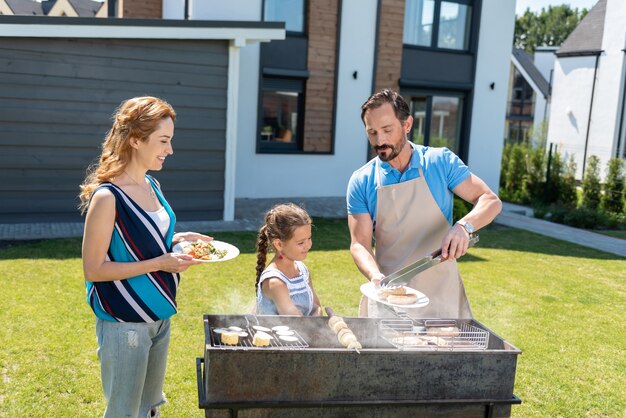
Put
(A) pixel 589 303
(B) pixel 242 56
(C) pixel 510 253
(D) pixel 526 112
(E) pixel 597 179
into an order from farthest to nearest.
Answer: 1. (D) pixel 526 112
2. (E) pixel 597 179
3. (B) pixel 242 56
4. (C) pixel 510 253
5. (A) pixel 589 303

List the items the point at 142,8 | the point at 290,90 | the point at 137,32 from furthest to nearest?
the point at 142,8 < the point at 290,90 < the point at 137,32

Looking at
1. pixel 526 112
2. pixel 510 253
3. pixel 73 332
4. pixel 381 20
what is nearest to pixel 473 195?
pixel 73 332

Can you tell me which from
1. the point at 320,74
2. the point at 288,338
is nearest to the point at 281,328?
the point at 288,338

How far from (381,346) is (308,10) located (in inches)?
455

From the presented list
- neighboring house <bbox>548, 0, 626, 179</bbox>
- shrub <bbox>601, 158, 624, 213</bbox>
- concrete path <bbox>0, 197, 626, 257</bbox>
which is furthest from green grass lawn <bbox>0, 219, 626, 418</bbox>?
neighboring house <bbox>548, 0, 626, 179</bbox>

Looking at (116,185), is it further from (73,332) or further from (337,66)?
Answer: (337,66)

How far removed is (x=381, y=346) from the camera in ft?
9.10

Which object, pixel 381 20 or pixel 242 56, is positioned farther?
pixel 381 20

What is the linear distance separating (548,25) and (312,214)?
72.2 m

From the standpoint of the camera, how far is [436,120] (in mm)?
15320

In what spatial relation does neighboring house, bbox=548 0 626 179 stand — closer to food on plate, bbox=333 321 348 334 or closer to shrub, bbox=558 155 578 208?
shrub, bbox=558 155 578 208

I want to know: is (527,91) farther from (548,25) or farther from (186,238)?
(548,25)

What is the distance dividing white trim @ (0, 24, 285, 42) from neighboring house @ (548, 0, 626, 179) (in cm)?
1274

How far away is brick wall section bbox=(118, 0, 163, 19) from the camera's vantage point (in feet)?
45.7
